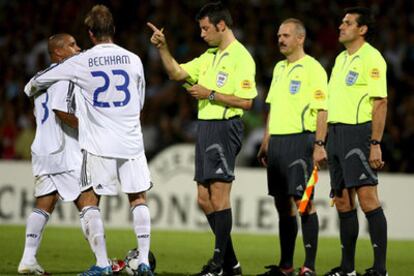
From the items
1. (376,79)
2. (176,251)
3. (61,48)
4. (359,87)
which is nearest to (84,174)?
(61,48)

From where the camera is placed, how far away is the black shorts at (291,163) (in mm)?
10469

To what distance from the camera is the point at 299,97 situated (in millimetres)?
10484

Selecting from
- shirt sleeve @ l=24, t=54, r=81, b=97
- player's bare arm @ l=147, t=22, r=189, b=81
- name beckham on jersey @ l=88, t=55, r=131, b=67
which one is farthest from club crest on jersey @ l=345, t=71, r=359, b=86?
shirt sleeve @ l=24, t=54, r=81, b=97

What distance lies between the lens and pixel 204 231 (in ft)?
53.1

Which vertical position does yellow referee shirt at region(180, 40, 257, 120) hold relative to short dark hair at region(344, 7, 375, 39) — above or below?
below

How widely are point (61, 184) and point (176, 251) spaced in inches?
113

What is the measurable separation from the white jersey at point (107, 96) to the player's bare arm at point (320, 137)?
1586mm

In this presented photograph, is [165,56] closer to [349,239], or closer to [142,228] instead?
[142,228]

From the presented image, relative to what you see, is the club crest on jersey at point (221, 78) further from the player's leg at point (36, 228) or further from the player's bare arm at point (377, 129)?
the player's leg at point (36, 228)

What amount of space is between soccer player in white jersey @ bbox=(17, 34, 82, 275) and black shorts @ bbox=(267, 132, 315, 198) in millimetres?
1766

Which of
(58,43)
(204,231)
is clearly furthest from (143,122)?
(58,43)

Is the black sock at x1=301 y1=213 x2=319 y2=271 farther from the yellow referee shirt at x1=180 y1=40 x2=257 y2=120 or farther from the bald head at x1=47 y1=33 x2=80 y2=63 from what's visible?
the bald head at x1=47 y1=33 x2=80 y2=63

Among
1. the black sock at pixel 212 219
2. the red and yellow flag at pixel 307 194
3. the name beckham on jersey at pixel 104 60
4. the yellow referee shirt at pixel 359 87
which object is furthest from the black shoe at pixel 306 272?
the name beckham on jersey at pixel 104 60

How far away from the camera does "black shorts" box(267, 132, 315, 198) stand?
10469 millimetres
